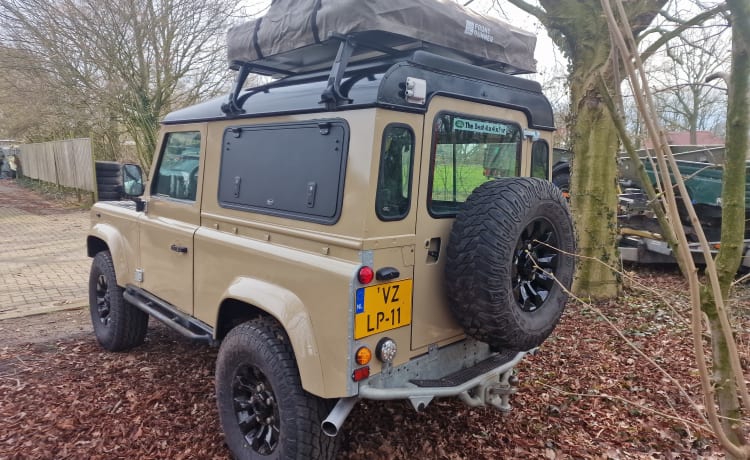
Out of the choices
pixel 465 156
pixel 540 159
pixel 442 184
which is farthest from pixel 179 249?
pixel 540 159

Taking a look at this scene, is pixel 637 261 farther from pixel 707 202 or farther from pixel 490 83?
pixel 490 83

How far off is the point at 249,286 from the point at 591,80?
443 cm

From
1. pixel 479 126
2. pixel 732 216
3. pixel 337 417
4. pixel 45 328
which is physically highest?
pixel 479 126

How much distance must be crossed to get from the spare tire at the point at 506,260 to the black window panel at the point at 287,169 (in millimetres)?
676

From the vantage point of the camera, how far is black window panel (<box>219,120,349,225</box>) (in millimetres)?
2533

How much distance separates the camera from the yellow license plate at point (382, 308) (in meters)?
2.36

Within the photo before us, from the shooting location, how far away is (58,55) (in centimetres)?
1263

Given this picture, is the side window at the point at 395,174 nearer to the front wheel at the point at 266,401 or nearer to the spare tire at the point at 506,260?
the spare tire at the point at 506,260

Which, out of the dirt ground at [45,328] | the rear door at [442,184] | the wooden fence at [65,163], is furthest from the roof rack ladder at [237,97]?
the wooden fence at [65,163]

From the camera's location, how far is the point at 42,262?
820cm

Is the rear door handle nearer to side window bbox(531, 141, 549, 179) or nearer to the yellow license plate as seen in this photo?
the yellow license plate

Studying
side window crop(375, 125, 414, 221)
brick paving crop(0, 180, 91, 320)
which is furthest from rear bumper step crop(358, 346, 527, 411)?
brick paving crop(0, 180, 91, 320)

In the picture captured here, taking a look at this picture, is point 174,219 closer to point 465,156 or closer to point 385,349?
point 385,349

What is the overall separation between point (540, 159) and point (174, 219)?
2.66m
